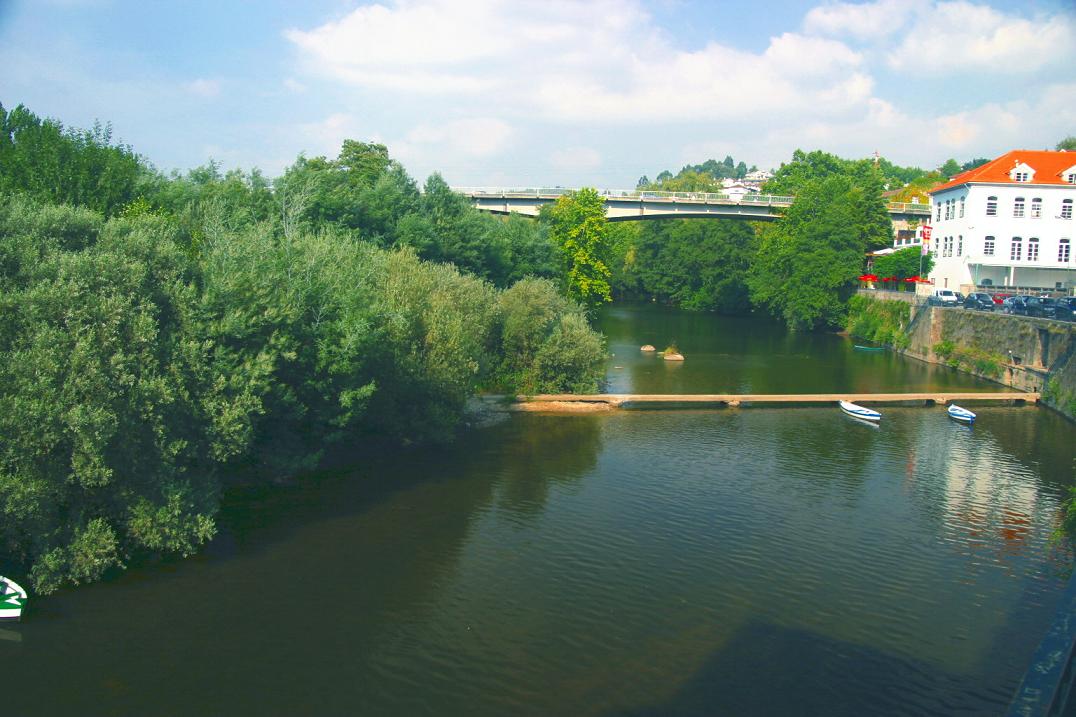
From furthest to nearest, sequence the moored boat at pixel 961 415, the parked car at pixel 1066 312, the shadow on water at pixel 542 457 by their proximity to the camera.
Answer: the parked car at pixel 1066 312 < the moored boat at pixel 961 415 < the shadow on water at pixel 542 457

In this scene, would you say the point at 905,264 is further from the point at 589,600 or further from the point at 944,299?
the point at 589,600

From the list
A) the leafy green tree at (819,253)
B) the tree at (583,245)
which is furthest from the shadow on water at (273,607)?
the leafy green tree at (819,253)

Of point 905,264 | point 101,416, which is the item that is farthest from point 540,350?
point 905,264

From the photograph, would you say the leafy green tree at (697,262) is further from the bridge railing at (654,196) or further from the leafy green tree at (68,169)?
the leafy green tree at (68,169)

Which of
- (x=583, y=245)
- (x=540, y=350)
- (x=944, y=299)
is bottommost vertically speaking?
(x=540, y=350)

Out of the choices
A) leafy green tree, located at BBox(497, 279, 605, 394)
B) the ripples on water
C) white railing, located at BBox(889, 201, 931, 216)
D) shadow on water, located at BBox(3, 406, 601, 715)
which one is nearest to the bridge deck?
leafy green tree, located at BBox(497, 279, 605, 394)

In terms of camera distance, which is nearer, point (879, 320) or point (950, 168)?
point (879, 320)
